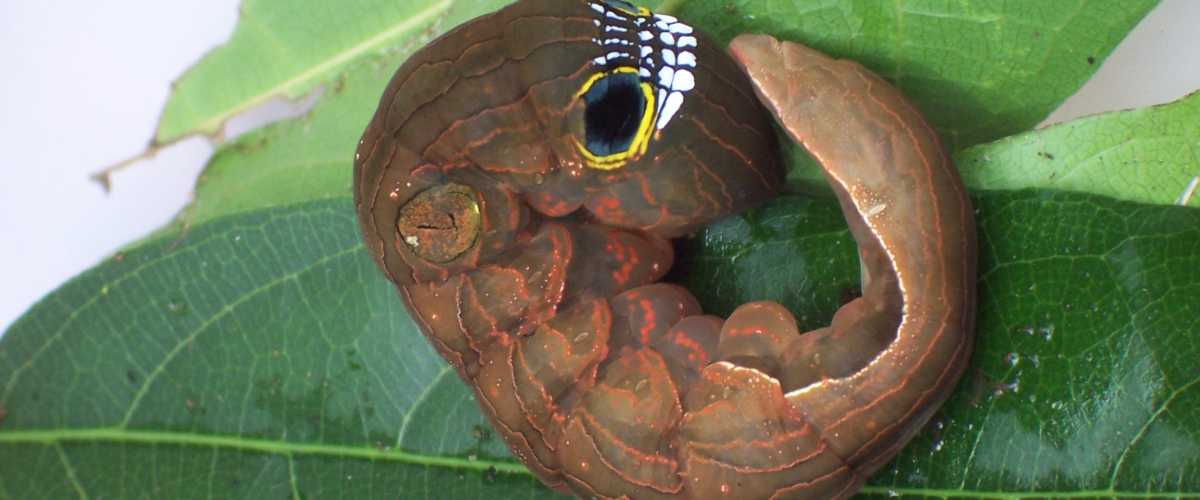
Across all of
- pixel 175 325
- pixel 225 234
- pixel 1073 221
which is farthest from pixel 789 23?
pixel 175 325

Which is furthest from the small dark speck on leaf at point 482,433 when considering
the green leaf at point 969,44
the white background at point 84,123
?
the white background at point 84,123

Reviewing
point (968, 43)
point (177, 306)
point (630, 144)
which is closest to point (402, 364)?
point (177, 306)

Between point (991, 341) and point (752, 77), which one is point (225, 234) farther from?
point (991, 341)

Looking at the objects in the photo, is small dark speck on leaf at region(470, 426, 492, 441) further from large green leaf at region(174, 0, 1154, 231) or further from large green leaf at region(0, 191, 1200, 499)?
large green leaf at region(174, 0, 1154, 231)

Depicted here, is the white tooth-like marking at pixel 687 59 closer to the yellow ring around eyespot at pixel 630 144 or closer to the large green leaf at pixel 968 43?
the yellow ring around eyespot at pixel 630 144

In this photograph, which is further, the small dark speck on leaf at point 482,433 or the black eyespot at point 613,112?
the small dark speck on leaf at point 482,433

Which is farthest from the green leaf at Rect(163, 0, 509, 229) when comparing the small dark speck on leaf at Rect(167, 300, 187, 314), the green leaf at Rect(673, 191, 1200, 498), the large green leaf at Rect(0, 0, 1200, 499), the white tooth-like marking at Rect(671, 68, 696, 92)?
the green leaf at Rect(673, 191, 1200, 498)

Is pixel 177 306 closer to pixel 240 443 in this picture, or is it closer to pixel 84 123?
pixel 240 443
